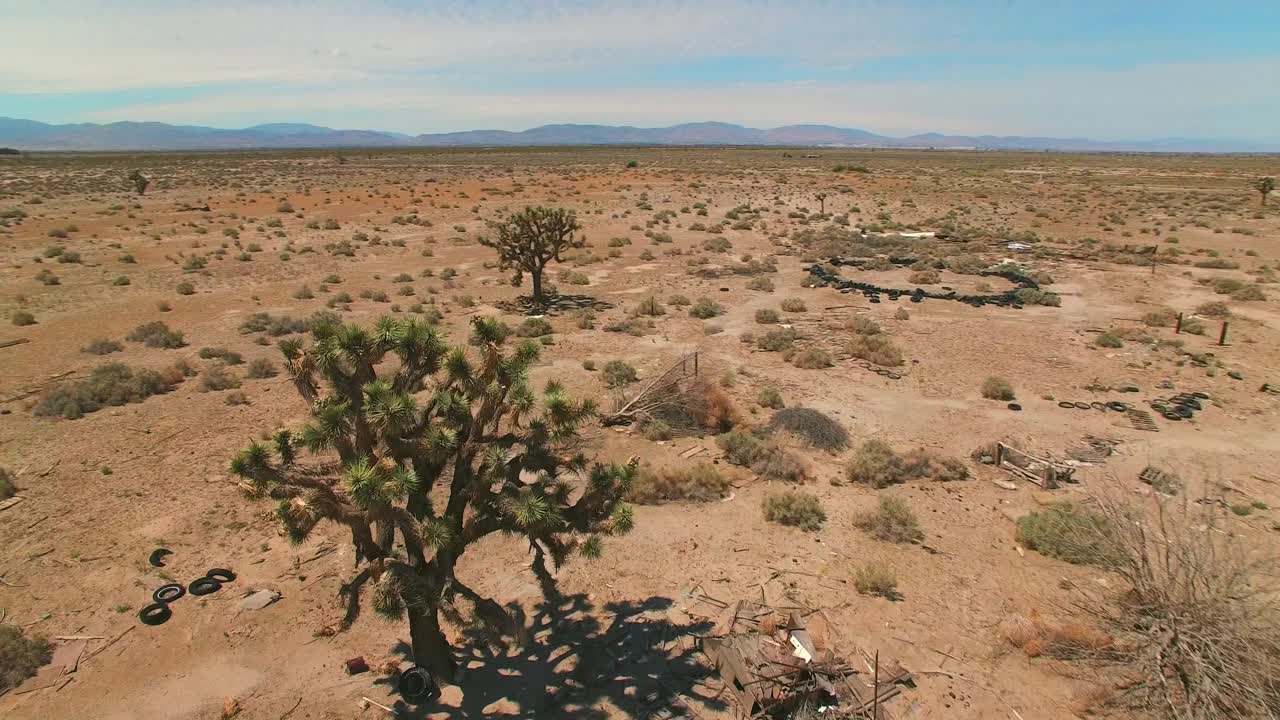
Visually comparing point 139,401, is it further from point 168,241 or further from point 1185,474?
point 168,241

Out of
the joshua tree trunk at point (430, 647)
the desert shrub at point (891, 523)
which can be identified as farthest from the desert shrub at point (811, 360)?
the joshua tree trunk at point (430, 647)

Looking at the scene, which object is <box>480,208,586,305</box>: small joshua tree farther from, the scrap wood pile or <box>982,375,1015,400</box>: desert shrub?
the scrap wood pile

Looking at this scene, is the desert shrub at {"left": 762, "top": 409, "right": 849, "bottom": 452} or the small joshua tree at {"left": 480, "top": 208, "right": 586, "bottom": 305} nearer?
the desert shrub at {"left": 762, "top": 409, "right": 849, "bottom": 452}

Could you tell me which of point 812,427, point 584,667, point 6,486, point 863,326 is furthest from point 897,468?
point 6,486

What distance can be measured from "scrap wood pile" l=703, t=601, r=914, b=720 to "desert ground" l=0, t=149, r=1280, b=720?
0.77 ft

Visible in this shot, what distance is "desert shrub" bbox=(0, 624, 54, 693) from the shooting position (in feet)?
22.2

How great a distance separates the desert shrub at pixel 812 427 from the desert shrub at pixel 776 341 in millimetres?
4745

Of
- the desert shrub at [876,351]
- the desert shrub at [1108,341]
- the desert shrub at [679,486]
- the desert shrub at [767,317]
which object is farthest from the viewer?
the desert shrub at [767,317]

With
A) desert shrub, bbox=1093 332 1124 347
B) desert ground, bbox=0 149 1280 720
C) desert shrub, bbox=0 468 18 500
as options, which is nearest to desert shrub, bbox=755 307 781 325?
desert ground, bbox=0 149 1280 720

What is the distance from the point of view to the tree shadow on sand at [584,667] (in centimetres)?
658

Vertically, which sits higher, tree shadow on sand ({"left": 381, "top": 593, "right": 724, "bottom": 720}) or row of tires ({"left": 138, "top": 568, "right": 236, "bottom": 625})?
row of tires ({"left": 138, "top": 568, "right": 236, "bottom": 625})

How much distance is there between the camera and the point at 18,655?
22.8 feet

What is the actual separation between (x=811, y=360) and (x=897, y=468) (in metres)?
5.64

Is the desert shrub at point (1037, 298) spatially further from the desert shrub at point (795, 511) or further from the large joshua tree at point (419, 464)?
the large joshua tree at point (419, 464)
